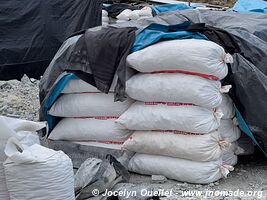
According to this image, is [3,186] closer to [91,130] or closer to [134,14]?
[91,130]

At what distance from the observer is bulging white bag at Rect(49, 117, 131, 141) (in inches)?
151

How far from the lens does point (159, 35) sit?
3.63 m

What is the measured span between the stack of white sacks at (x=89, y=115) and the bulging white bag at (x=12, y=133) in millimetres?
984

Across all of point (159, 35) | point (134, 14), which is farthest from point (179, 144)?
point (134, 14)

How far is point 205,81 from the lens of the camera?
3434 mm

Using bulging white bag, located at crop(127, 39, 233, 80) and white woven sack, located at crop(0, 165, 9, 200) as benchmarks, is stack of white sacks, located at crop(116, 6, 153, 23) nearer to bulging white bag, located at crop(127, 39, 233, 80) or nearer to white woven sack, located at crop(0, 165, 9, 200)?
bulging white bag, located at crop(127, 39, 233, 80)

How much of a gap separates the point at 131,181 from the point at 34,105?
273 cm

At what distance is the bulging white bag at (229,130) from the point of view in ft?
12.2

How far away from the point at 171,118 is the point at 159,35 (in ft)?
2.08

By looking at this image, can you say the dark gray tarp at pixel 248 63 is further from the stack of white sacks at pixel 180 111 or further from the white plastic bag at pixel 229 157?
the white plastic bag at pixel 229 157

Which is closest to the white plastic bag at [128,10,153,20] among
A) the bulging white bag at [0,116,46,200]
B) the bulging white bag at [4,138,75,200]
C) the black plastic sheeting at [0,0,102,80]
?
the black plastic sheeting at [0,0,102,80]

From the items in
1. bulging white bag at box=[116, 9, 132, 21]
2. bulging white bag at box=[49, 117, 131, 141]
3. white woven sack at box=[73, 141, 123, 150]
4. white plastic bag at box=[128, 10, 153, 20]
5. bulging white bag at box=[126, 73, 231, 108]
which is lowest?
bulging white bag at box=[116, 9, 132, 21]

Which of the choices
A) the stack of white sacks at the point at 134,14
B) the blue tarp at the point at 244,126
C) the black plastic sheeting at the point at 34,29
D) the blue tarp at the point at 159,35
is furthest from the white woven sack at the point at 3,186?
the stack of white sacks at the point at 134,14

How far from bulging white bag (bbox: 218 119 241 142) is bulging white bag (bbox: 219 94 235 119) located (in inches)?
1.8
